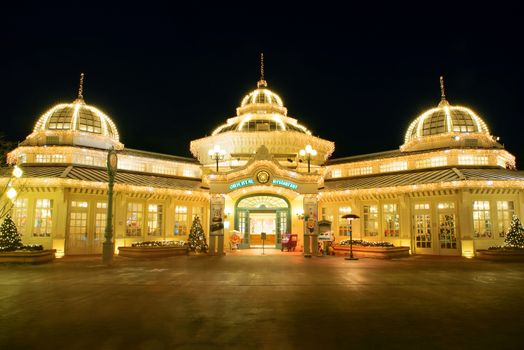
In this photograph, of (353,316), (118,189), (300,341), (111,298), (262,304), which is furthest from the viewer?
(118,189)

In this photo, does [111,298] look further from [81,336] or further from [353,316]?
[353,316]

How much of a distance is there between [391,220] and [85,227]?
76.4 feet

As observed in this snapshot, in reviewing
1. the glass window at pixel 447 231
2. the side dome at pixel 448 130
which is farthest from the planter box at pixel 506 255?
the side dome at pixel 448 130

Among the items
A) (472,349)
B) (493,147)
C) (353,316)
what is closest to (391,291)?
(353,316)

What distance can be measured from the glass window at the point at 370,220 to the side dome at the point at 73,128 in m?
22.4

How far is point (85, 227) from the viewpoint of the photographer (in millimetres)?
28922

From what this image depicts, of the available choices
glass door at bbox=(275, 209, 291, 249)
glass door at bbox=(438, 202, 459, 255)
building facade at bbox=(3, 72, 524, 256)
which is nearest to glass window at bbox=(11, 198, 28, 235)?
building facade at bbox=(3, 72, 524, 256)

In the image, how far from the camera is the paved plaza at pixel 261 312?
7094mm

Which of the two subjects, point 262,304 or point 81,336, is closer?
point 81,336

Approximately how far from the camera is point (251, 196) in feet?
106

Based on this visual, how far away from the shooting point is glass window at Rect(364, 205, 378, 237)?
3244 centimetres

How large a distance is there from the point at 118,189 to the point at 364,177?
21.4m

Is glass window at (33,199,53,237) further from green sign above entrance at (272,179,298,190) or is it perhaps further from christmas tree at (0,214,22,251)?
green sign above entrance at (272,179,298,190)

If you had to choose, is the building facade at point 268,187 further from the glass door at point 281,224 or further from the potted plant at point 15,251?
the potted plant at point 15,251
